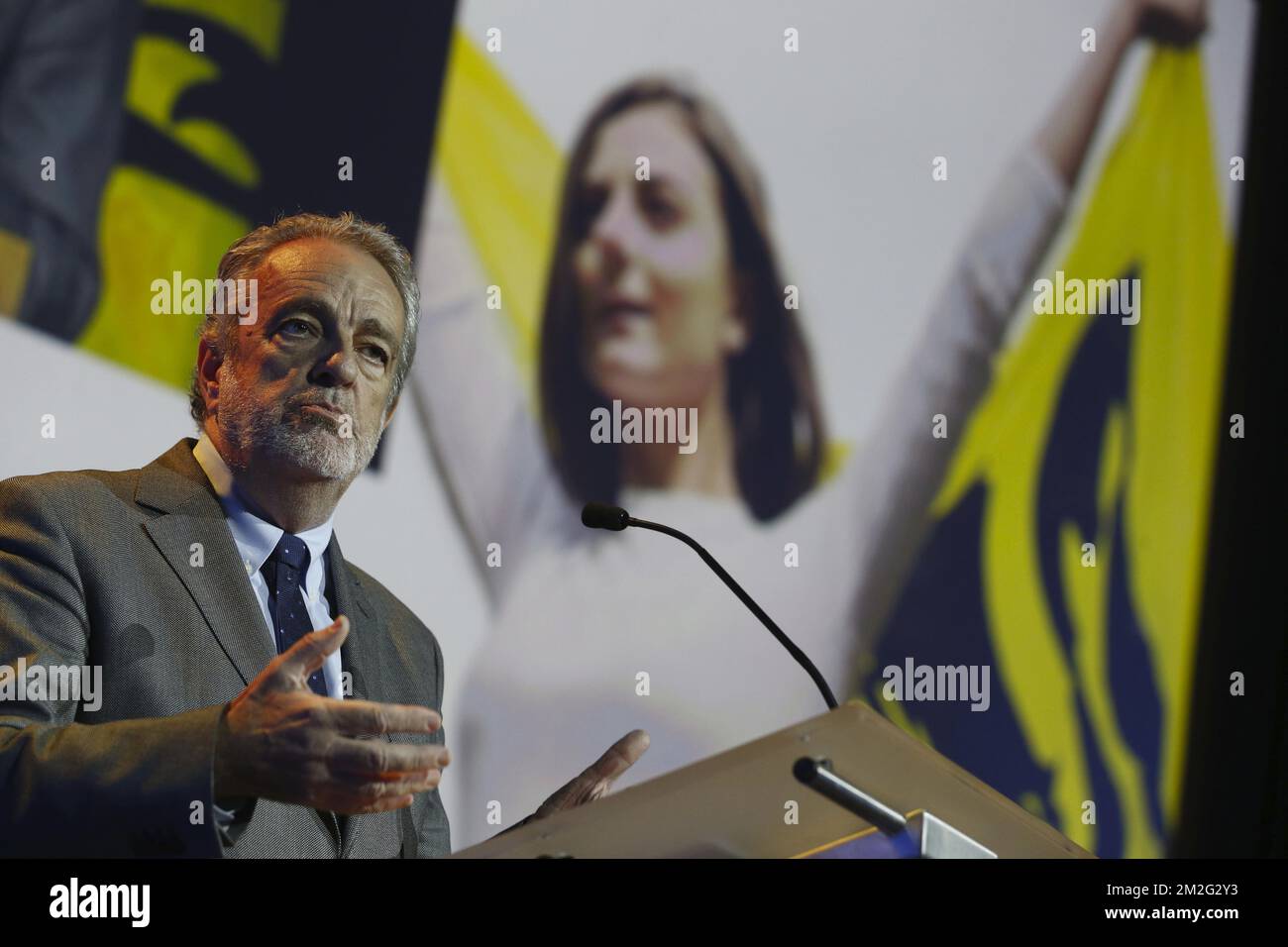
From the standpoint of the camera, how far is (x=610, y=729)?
3.42m

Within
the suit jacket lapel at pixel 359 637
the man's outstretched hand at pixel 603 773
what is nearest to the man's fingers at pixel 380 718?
the man's outstretched hand at pixel 603 773

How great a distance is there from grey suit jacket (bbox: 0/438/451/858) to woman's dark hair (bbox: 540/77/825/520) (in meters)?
1.26

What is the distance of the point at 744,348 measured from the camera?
144 inches

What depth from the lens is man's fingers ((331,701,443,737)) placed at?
131cm

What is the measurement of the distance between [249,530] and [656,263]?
1656 millimetres

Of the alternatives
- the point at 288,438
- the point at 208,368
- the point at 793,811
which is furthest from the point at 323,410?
the point at 793,811

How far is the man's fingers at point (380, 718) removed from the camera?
1314 millimetres
